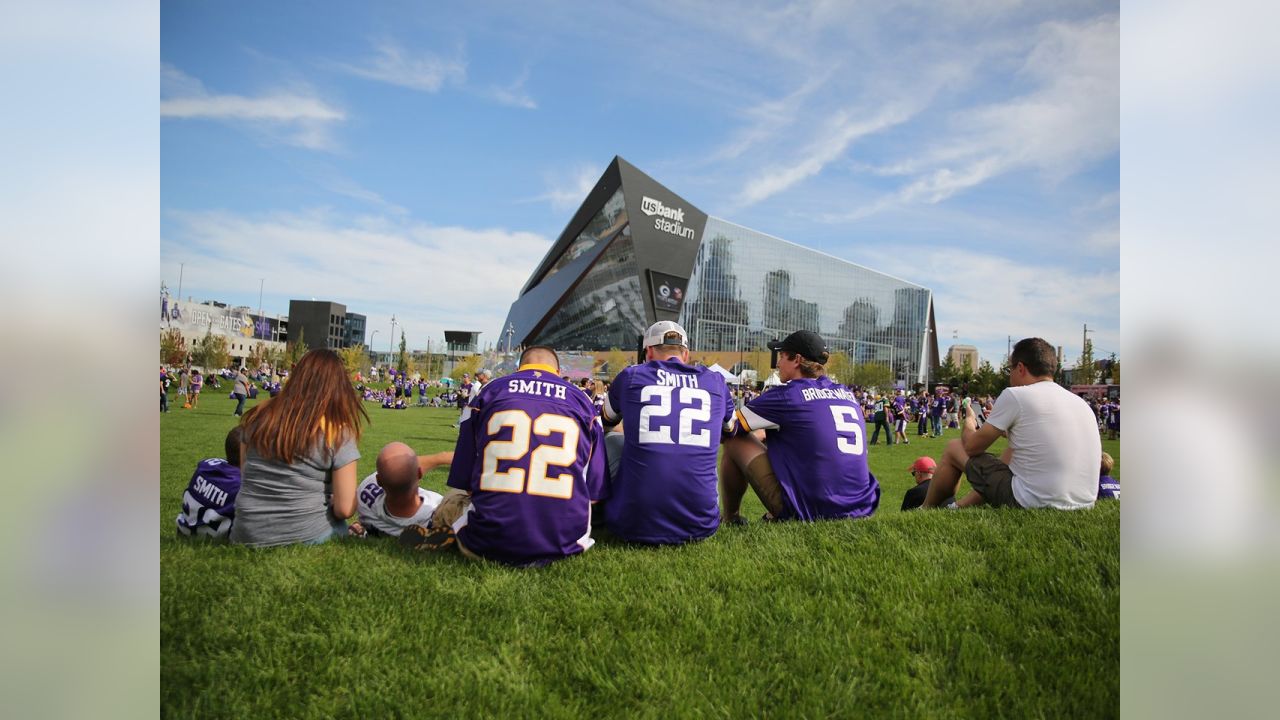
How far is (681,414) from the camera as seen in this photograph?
3.72 m

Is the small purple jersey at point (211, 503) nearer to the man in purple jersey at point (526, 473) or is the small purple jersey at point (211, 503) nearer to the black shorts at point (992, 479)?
the man in purple jersey at point (526, 473)

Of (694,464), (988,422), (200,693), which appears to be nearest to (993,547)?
(988,422)

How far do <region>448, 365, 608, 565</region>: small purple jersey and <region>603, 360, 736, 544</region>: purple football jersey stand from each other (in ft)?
1.06

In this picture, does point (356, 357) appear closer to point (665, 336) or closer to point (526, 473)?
point (665, 336)

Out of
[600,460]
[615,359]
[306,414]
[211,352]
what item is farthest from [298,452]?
[615,359]

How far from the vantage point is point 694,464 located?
366 cm

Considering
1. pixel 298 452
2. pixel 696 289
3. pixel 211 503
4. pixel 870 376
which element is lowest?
pixel 870 376

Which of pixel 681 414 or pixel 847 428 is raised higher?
pixel 681 414

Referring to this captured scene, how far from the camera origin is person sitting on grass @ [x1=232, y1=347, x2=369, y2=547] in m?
3.34

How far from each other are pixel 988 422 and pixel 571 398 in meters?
2.86

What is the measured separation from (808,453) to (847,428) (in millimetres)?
329

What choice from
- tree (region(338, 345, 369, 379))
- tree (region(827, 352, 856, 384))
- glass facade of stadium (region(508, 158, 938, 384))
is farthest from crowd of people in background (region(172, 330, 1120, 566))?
tree (region(827, 352, 856, 384))

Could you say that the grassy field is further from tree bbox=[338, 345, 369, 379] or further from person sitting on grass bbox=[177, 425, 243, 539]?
tree bbox=[338, 345, 369, 379]
